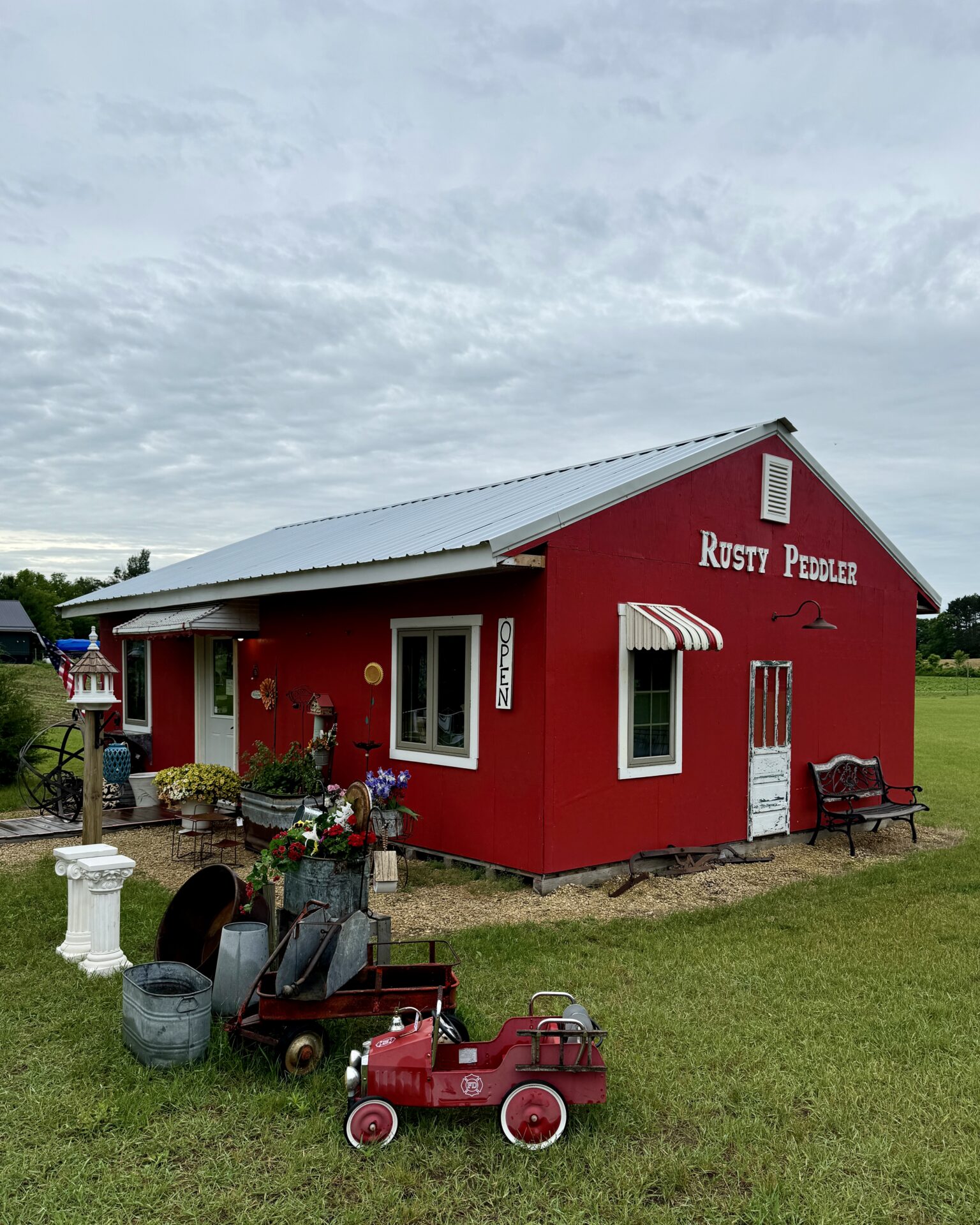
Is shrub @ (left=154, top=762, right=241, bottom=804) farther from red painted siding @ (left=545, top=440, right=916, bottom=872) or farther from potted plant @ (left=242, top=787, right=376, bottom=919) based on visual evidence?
potted plant @ (left=242, top=787, right=376, bottom=919)

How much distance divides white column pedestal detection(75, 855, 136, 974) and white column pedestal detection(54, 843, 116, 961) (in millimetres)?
82

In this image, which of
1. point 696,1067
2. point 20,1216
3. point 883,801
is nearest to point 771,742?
point 883,801

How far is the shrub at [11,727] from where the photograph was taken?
1360 centimetres

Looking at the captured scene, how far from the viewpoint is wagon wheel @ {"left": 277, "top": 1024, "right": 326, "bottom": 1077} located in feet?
13.6

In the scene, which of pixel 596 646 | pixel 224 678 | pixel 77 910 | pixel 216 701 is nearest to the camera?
pixel 77 910

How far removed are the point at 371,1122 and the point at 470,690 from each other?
4751 mm

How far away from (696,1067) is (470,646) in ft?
14.6

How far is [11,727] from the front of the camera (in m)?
13.7

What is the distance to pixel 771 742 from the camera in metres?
9.69

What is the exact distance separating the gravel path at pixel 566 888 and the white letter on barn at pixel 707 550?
285cm

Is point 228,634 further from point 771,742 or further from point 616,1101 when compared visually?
point 616,1101

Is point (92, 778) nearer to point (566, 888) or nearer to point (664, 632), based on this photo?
point (566, 888)

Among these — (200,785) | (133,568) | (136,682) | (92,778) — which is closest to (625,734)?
(92,778)

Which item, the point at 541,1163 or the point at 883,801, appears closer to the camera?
the point at 541,1163
